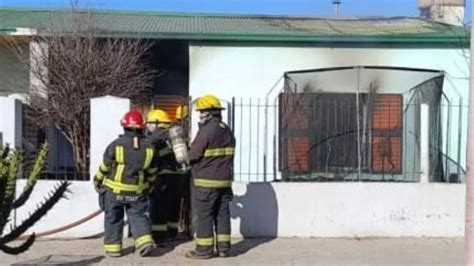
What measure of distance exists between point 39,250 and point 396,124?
218 inches

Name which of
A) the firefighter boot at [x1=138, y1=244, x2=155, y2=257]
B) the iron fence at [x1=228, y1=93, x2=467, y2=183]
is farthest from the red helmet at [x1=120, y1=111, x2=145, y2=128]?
the iron fence at [x1=228, y1=93, x2=467, y2=183]

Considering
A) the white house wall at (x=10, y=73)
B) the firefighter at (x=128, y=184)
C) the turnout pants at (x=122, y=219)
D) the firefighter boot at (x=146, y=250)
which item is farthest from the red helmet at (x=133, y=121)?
the white house wall at (x=10, y=73)

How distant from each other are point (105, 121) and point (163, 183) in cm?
115

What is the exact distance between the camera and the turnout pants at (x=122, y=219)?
9.37m

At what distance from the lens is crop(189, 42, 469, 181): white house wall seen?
15.3m

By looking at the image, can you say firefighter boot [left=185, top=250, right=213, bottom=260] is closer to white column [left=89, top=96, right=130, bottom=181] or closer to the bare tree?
white column [left=89, top=96, right=130, bottom=181]

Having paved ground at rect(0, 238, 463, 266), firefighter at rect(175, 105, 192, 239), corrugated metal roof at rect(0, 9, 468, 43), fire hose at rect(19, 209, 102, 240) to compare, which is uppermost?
corrugated metal roof at rect(0, 9, 468, 43)

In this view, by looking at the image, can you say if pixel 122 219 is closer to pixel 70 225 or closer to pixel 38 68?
pixel 70 225

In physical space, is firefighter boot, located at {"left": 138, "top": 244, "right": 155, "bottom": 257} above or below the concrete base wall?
below

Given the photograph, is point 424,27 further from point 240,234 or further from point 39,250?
point 39,250

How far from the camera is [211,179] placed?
30.8ft

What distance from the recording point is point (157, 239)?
10148mm

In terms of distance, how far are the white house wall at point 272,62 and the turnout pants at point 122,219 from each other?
20.1ft

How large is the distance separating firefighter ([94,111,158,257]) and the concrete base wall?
1.73 m
